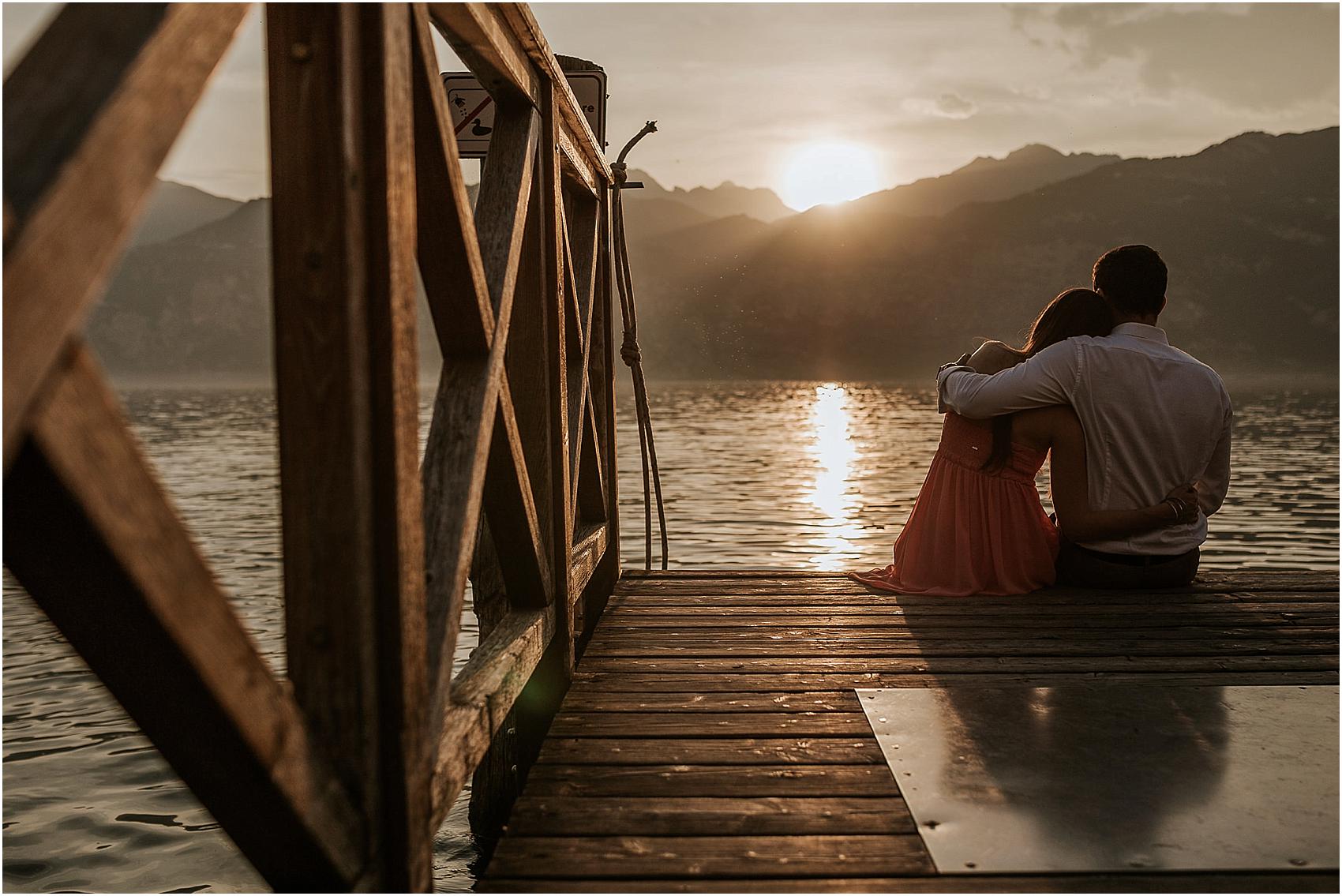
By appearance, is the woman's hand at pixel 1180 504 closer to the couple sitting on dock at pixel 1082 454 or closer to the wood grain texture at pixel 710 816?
the couple sitting on dock at pixel 1082 454

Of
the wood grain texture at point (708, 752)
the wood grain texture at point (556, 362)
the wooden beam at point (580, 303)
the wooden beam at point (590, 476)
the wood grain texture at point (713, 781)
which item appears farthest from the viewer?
the wooden beam at point (590, 476)

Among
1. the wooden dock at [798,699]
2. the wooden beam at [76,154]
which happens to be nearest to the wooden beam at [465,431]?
the wooden dock at [798,699]

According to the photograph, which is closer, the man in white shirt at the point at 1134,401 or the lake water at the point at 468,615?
the man in white shirt at the point at 1134,401

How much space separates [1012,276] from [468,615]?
307ft

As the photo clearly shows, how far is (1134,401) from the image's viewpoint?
437cm

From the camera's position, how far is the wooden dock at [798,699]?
2.20 metres

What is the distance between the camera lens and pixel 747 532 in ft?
50.7

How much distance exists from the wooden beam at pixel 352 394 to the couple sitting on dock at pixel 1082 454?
10.3 feet

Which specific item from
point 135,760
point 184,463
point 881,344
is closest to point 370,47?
point 135,760

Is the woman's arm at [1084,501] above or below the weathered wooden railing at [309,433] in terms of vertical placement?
below

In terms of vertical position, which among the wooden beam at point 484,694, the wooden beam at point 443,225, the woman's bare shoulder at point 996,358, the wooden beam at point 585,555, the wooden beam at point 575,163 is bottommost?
the wooden beam at point 585,555

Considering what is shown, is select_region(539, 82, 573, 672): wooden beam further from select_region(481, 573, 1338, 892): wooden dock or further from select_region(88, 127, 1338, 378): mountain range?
select_region(88, 127, 1338, 378): mountain range

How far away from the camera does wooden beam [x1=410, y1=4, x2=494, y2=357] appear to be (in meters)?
1.92

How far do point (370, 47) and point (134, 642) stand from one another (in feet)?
2.93
